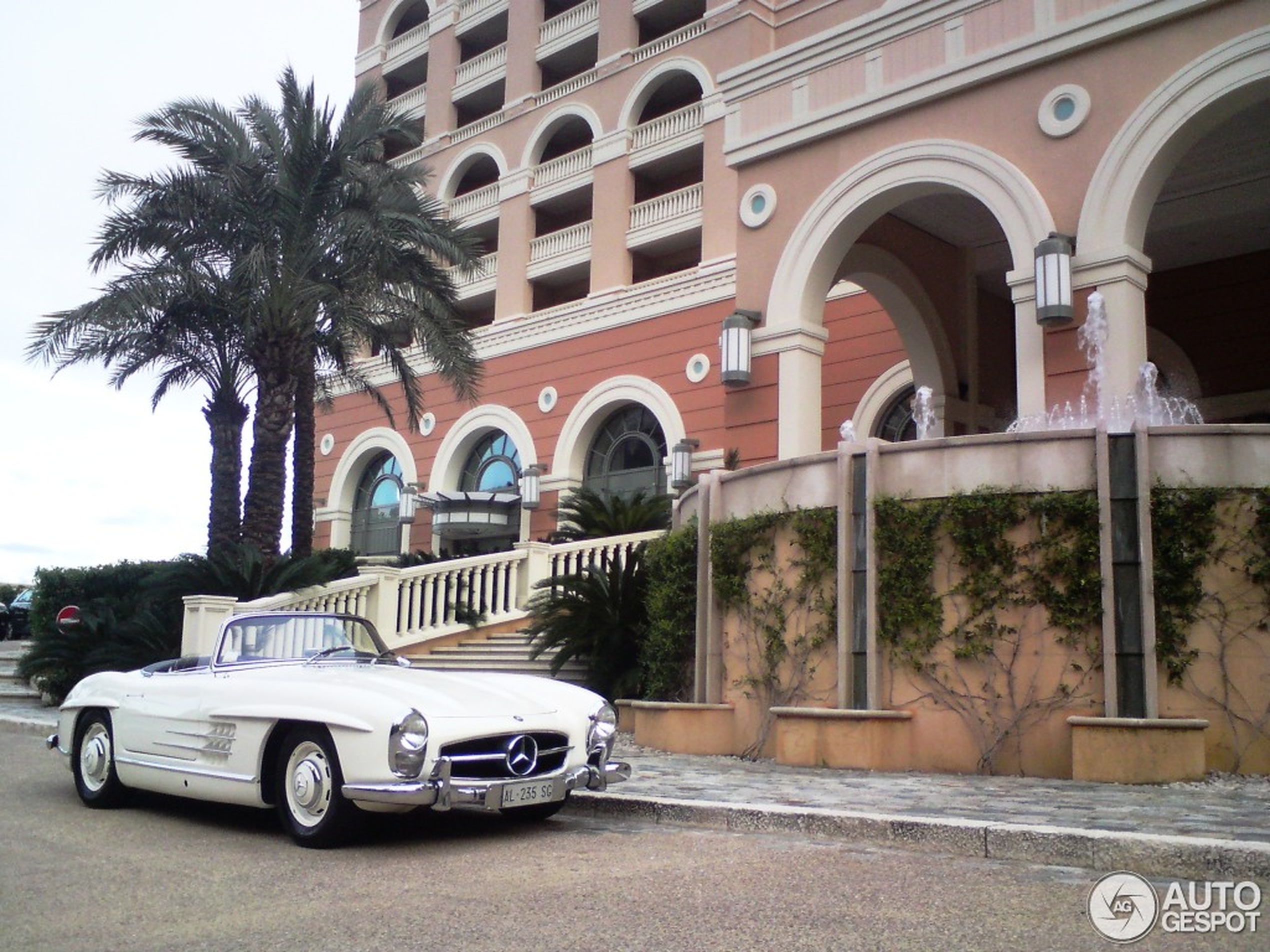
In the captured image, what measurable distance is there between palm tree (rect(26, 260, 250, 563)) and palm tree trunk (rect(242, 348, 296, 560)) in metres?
0.60

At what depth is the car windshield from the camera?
23.4 feet

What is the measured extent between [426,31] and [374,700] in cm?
2912

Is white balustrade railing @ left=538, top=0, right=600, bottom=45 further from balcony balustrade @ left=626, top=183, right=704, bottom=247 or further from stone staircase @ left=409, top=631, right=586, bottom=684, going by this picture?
stone staircase @ left=409, top=631, right=586, bottom=684

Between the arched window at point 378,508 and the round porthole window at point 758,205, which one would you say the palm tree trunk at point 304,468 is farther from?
the arched window at point 378,508

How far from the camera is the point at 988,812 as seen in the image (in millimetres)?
6352

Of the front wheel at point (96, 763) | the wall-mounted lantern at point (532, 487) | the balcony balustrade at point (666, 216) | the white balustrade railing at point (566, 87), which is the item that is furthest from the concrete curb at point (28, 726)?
the white balustrade railing at point (566, 87)

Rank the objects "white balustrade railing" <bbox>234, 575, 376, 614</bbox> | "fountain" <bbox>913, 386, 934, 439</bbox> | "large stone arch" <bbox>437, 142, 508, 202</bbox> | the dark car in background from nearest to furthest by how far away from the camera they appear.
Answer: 1. "white balustrade railing" <bbox>234, 575, 376, 614</bbox>
2. "fountain" <bbox>913, 386, 934, 439</bbox>
3. "large stone arch" <bbox>437, 142, 508, 202</bbox>
4. the dark car in background

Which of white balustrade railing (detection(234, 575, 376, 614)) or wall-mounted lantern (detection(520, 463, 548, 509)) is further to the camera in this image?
wall-mounted lantern (detection(520, 463, 548, 509))

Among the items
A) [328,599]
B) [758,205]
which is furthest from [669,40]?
[328,599]

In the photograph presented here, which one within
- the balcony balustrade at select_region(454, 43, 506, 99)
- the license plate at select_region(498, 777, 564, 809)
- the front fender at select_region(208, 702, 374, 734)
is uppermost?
the balcony balustrade at select_region(454, 43, 506, 99)

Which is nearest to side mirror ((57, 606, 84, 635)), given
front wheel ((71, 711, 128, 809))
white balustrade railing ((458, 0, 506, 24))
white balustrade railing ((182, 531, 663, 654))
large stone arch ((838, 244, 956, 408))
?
white balustrade railing ((182, 531, 663, 654))

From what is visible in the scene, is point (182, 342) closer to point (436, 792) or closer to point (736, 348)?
point (736, 348)

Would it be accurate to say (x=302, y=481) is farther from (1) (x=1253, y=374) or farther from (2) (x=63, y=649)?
(1) (x=1253, y=374)

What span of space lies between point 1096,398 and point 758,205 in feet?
17.0
